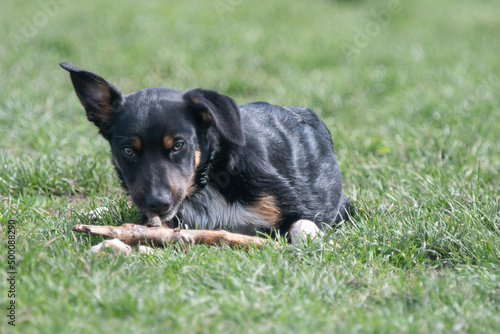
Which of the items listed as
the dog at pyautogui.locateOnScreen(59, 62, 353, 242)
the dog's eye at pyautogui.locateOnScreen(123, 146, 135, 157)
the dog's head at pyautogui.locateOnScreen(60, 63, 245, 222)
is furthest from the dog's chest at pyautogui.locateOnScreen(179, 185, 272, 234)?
the dog's eye at pyautogui.locateOnScreen(123, 146, 135, 157)

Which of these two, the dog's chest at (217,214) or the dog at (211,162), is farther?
the dog's chest at (217,214)

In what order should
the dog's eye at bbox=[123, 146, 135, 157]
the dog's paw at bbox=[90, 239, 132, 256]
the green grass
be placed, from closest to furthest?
the green grass
the dog's paw at bbox=[90, 239, 132, 256]
the dog's eye at bbox=[123, 146, 135, 157]

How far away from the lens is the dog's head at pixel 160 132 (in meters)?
3.45

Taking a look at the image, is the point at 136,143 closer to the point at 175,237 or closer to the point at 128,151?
the point at 128,151

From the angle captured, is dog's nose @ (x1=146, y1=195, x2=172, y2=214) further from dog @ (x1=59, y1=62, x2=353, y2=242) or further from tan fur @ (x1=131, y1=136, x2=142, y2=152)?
tan fur @ (x1=131, y1=136, x2=142, y2=152)

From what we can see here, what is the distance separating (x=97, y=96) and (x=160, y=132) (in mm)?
556

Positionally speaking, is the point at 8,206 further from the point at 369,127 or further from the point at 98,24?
the point at 98,24

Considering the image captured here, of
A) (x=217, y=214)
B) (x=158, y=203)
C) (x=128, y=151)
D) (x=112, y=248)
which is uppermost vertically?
(x=128, y=151)

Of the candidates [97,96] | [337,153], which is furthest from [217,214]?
[337,153]

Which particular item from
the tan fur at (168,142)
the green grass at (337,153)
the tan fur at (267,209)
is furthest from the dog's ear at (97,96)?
the tan fur at (267,209)

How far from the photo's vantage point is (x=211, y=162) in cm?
382

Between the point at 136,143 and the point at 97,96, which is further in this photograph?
the point at 97,96

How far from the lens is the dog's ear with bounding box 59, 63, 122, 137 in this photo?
367cm

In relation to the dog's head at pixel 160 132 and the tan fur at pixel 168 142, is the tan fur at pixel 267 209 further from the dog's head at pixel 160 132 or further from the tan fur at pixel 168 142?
the tan fur at pixel 168 142
